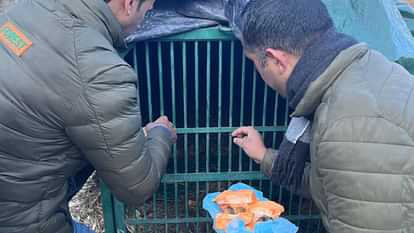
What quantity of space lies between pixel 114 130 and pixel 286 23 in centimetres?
55

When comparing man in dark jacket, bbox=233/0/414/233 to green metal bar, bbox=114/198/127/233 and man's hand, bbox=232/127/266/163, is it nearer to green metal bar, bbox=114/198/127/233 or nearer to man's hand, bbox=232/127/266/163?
man's hand, bbox=232/127/266/163

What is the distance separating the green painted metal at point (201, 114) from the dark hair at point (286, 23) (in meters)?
0.29

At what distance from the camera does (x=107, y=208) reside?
6.71 ft

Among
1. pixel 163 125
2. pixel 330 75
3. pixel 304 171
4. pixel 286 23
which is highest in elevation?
pixel 286 23

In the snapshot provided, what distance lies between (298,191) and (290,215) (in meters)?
0.41

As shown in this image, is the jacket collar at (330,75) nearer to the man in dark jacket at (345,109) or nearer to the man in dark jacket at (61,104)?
the man in dark jacket at (345,109)

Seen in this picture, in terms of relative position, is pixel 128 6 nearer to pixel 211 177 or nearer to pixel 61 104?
pixel 61 104

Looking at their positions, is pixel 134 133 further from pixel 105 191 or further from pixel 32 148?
pixel 105 191

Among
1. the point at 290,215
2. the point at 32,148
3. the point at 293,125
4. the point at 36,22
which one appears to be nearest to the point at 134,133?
the point at 32,148

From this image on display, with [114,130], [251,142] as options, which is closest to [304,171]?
[251,142]

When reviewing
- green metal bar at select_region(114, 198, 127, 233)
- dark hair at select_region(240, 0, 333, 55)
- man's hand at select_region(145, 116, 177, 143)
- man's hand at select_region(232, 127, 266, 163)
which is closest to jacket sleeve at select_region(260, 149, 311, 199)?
man's hand at select_region(232, 127, 266, 163)

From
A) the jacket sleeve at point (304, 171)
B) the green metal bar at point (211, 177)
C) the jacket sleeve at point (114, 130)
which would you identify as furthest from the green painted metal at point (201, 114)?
the jacket sleeve at point (114, 130)

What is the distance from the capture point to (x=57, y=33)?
1394mm

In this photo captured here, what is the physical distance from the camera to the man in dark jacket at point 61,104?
1383mm
